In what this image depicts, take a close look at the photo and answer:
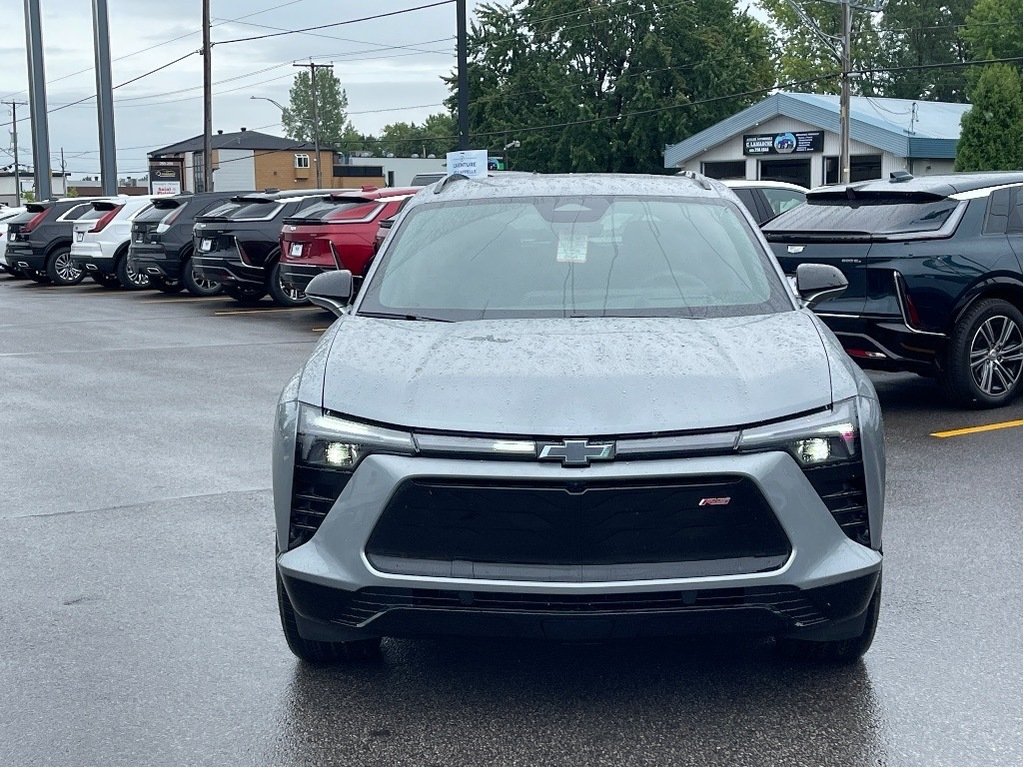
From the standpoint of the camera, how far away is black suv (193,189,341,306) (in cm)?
1878

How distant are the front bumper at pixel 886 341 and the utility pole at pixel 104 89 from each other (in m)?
31.5

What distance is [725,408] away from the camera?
3674 millimetres

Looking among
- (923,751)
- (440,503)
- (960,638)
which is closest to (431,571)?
(440,503)

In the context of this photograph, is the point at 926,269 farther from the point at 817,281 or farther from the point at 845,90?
the point at 845,90

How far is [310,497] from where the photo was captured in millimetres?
3801

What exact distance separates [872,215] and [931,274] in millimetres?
695

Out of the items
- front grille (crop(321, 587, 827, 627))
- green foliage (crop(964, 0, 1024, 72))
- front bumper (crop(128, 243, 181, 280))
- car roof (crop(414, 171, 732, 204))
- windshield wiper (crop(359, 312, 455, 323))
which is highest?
green foliage (crop(964, 0, 1024, 72))

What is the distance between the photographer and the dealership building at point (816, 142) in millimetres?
43281

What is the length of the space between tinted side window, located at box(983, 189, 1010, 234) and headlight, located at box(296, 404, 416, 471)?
6.71m

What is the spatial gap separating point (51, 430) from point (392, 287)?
17.0 ft

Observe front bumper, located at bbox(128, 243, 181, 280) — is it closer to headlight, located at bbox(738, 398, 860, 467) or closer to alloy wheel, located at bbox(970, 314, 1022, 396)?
alloy wheel, located at bbox(970, 314, 1022, 396)

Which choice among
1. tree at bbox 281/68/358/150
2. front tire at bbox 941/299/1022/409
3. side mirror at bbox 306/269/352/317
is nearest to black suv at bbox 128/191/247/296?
front tire at bbox 941/299/1022/409

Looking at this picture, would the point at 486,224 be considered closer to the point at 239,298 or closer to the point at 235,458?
the point at 235,458

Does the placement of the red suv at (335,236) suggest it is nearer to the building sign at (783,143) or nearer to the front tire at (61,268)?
the front tire at (61,268)
